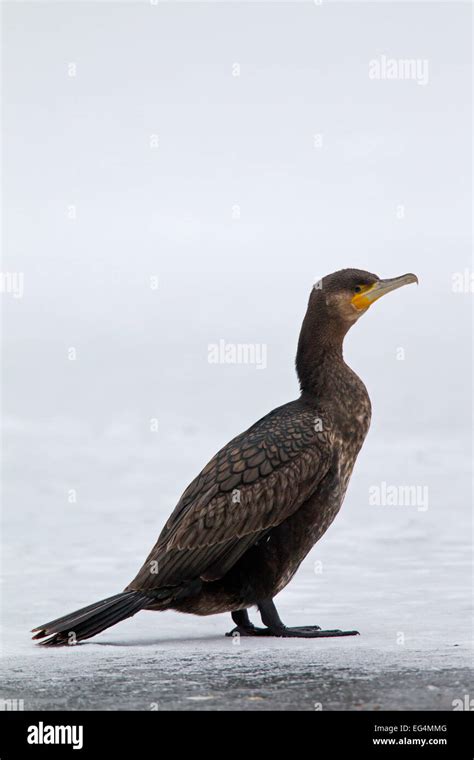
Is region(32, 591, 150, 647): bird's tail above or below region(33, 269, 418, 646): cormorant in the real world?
below

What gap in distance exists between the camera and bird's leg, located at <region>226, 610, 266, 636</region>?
786cm

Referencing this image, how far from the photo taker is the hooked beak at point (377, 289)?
820cm

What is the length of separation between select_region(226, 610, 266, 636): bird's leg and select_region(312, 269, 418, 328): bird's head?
1854 millimetres

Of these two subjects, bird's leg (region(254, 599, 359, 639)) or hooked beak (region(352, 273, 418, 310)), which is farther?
hooked beak (region(352, 273, 418, 310))

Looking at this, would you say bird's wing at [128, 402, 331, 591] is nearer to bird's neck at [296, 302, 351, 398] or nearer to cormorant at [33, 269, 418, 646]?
cormorant at [33, 269, 418, 646]

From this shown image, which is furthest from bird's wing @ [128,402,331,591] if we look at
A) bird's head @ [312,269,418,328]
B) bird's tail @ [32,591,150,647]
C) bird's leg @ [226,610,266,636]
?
bird's head @ [312,269,418,328]

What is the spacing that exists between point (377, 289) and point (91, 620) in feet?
8.52

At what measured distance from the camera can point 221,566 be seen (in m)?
7.57

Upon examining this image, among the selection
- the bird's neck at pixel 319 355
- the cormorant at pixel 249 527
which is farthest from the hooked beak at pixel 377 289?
the cormorant at pixel 249 527

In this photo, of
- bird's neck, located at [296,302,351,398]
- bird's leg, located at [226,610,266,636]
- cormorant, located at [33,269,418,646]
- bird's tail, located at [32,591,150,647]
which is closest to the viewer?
bird's tail, located at [32,591,150,647]

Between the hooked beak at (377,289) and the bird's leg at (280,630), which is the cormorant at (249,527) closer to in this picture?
the bird's leg at (280,630)

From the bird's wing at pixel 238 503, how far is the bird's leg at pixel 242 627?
0.48 m

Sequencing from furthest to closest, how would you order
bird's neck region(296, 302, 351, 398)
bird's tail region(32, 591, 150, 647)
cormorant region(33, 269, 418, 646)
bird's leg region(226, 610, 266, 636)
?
bird's neck region(296, 302, 351, 398) → bird's leg region(226, 610, 266, 636) → cormorant region(33, 269, 418, 646) → bird's tail region(32, 591, 150, 647)
